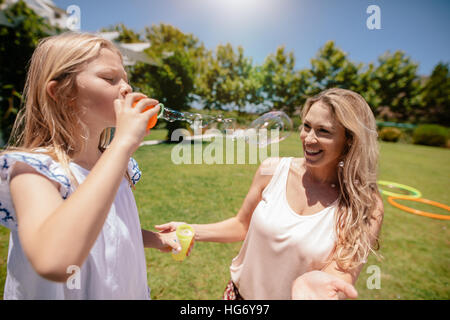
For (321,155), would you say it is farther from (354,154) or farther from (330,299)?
(330,299)

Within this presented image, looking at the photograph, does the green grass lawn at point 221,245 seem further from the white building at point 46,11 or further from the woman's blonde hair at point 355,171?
the white building at point 46,11

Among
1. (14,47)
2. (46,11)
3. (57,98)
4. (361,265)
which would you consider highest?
(46,11)

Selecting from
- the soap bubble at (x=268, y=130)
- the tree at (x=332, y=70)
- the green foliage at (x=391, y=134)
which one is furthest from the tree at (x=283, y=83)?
the soap bubble at (x=268, y=130)

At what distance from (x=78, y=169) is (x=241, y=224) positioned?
142 centimetres

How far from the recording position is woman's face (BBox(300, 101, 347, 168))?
6.15ft

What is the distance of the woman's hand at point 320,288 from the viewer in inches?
44.2

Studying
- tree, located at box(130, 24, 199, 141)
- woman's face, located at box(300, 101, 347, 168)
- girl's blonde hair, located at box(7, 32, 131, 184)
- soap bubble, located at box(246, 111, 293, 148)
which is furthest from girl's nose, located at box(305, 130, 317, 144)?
tree, located at box(130, 24, 199, 141)

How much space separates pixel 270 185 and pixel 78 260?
146 centimetres

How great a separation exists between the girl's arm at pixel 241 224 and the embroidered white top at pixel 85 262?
0.71 meters

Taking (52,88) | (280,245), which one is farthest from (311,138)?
(52,88)

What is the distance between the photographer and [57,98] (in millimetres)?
1221

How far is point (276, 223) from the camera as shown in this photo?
170 centimetres

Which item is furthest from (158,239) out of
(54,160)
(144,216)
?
(144,216)

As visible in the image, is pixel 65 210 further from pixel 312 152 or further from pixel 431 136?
pixel 431 136
